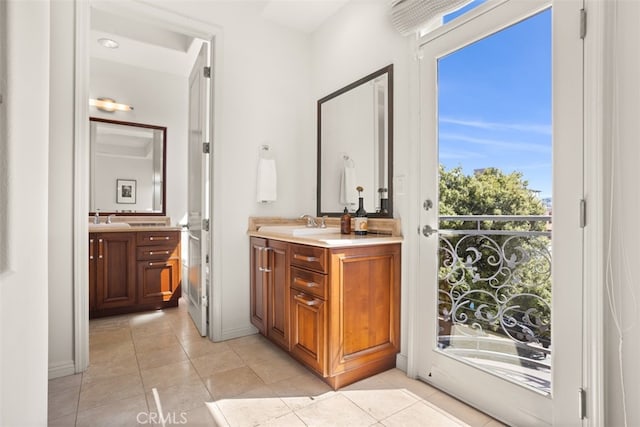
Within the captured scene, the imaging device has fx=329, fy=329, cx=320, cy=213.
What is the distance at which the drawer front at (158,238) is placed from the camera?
3252 millimetres

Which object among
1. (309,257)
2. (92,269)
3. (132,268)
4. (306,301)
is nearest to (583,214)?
(309,257)

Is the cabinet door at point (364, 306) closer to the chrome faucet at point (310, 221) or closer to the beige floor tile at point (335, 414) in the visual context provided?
the beige floor tile at point (335, 414)

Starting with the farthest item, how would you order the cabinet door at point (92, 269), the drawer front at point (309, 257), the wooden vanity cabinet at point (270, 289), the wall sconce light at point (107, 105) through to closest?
the wall sconce light at point (107, 105)
the cabinet door at point (92, 269)
the wooden vanity cabinet at point (270, 289)
the drawer front at point (309, 257)

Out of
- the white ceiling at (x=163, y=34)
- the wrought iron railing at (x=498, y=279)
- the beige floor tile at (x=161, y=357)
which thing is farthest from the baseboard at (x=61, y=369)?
the white ceiling at (x=163, y=34)

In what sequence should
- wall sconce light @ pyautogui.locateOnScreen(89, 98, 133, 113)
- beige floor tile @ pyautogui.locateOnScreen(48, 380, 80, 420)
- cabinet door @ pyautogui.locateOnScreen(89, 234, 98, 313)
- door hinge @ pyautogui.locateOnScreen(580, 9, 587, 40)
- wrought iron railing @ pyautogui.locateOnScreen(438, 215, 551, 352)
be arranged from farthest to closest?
1. wall sconce light @ pyautogui.locateOnScreen(89, 98, 133, 113)
2. cabinet door @ pyautogui.locateOnScreen(89, 234, 98, 313)
3. beige floor tile @ pyautogui.locateOnScreen(48, 380, 80, 420)
4. wrought iron railing @ pyautogui.locateOnScreen(438, 215, 551, 352)
5. door hinge @ pyautogui.locateOnScreen(580, 9, 587, 40)

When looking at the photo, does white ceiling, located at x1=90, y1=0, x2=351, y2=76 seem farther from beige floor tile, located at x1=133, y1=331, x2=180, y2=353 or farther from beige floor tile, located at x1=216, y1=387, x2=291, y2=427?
beige floor tile, located at x1=216, y1=387, x2=291, y2=427

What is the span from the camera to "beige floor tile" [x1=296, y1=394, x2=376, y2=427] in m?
1.58

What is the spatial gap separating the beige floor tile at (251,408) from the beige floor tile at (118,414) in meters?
0.37

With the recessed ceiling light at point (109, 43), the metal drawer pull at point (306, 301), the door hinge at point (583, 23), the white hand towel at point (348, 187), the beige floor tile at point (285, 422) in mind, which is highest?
the recessed ceiling light at point (109, 43)

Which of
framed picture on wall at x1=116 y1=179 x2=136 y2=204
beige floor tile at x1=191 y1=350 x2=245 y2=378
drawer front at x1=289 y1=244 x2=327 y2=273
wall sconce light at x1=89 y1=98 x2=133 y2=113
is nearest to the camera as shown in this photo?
drawer front at x1=289 y1=244 x2=327 y2=273

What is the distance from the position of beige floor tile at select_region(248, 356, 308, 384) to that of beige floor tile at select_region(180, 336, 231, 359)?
0.37 metres

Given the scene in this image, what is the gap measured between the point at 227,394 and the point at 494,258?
5.25 ft

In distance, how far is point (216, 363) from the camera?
218 centimetres

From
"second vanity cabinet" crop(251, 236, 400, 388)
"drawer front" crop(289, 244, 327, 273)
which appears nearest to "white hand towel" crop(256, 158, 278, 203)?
"second vanity cabinet" crop(251, 236, 400, 388)
